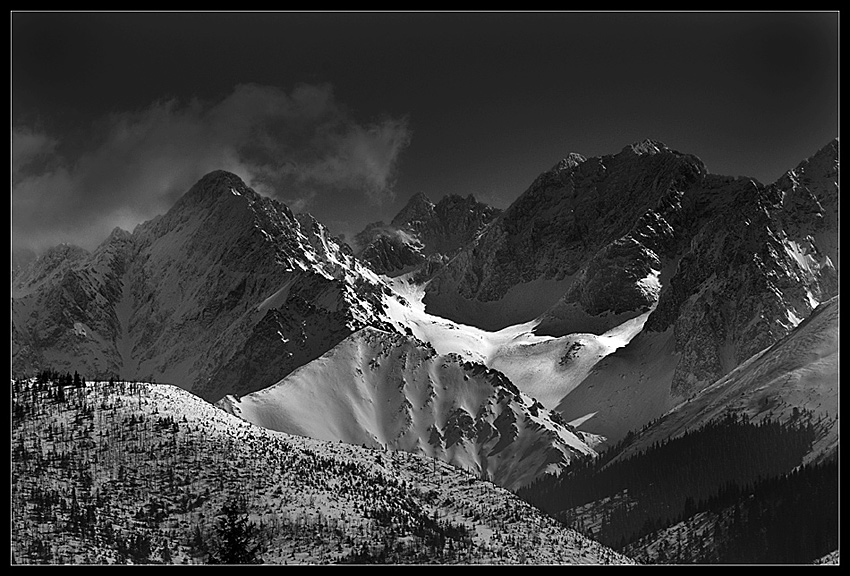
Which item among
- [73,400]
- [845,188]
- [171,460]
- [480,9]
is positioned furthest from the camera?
[73,400]

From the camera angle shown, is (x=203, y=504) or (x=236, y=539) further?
(x=203, y=504)

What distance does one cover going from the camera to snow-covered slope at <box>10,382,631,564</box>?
525ft

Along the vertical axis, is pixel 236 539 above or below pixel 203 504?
below

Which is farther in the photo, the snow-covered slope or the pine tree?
the snow-covered slope

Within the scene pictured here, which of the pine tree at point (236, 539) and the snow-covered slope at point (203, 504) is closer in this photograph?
the pine tree at point (236, 539)

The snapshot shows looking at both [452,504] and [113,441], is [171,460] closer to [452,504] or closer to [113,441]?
[113,441]

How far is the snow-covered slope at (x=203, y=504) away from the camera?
525 feet

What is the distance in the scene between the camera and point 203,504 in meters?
173

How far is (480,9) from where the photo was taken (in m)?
111
